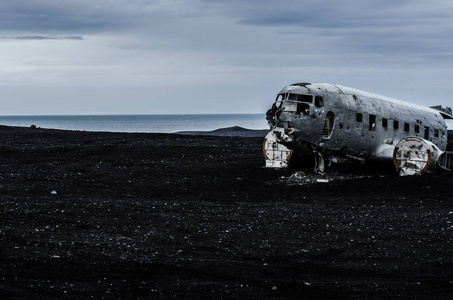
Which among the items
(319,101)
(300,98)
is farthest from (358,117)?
(300,98)

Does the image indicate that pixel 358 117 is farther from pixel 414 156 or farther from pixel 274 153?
pixel 274 153

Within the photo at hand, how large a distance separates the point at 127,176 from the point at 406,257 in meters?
17.3

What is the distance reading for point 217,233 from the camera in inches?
677

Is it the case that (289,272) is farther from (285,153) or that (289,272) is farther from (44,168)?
(44,168)

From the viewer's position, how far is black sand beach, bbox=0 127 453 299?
12.3 m

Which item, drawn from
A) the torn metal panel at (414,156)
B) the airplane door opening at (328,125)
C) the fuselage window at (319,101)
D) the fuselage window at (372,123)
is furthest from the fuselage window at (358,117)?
the fuselage window at (319,101)

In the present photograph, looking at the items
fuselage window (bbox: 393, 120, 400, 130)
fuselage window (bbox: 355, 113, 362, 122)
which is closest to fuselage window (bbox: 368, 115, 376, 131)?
fuselage window (bbox: 355, 113, 362, 122)

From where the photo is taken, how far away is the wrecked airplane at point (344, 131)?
26609mm

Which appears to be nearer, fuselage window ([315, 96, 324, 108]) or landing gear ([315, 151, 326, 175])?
fuselage window ([315, 96, 324, 108])

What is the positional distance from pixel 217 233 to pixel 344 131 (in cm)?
1216

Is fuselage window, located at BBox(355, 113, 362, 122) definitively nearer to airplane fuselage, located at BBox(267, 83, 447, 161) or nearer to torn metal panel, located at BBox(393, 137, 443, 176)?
airplane fuselage, located at BBox(267, 83, 447, 161)

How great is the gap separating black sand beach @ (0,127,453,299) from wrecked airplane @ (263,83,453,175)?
1.26 m

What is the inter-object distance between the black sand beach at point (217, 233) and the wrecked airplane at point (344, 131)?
1258 mm

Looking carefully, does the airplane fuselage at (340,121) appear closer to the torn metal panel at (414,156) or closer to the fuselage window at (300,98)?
the fuselage window at (300,98)
